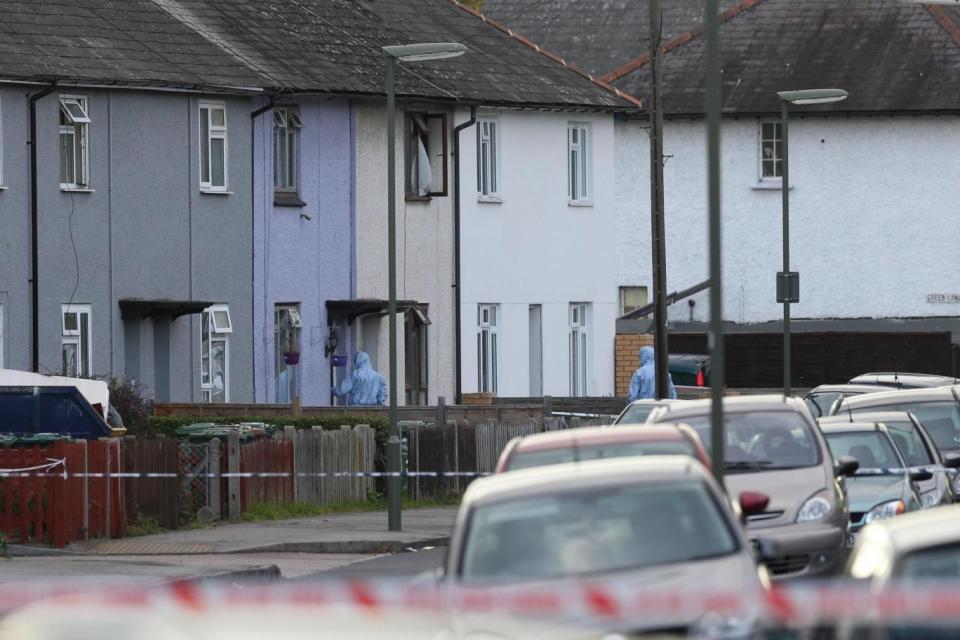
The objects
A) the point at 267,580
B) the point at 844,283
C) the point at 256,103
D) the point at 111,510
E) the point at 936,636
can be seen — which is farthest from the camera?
the point at 844,283

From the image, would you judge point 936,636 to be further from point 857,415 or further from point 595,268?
point 595,268

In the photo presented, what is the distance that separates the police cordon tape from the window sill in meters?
25.0

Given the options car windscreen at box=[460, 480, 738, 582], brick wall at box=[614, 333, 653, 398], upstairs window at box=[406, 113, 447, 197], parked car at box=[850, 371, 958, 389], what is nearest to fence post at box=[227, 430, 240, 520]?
parked car at box=[850, 371, 958, 389]

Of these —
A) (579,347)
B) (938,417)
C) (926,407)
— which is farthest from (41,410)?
(579,347)

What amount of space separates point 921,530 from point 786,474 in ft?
25.5

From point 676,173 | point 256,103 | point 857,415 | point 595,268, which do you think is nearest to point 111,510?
point 857,415

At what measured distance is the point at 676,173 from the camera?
4881cm

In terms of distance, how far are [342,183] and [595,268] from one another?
6728mm

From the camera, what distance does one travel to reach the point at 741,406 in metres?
17.6

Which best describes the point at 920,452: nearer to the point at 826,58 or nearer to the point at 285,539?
the point at 285,539

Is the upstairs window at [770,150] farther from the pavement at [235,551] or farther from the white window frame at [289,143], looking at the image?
the pavement at [235,551]

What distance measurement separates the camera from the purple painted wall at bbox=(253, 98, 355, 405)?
117 ft

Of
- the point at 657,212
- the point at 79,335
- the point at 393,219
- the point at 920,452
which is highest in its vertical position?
the point at 657,212

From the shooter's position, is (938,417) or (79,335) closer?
(938,417)
